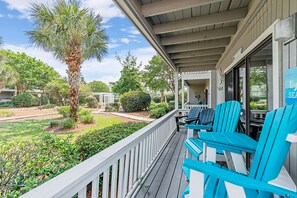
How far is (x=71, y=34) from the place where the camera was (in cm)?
896

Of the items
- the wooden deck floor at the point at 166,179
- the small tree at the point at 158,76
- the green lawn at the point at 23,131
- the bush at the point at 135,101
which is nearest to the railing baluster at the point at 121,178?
the wooden deck floor at the point at 166,179

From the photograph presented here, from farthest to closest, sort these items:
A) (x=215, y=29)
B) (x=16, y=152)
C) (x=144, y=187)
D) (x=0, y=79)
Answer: (x=0, y=79) → (x=215, y=29) → (x=16, y=152) → (x=144, y=187)

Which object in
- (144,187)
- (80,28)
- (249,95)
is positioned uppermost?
(80,28)

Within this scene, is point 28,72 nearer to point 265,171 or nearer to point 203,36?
point 203,36

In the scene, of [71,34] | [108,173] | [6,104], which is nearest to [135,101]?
[71,34]

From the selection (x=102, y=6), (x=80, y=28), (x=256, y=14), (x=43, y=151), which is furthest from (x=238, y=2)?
(x=102, y=6)

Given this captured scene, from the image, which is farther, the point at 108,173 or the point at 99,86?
the point at 99,86

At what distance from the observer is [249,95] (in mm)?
2736

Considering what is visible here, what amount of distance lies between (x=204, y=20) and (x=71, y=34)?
25.7 ft

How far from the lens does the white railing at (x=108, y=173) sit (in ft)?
2.87

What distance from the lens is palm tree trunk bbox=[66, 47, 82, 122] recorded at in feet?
32.3

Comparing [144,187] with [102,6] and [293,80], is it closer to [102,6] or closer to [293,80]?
[293,80]

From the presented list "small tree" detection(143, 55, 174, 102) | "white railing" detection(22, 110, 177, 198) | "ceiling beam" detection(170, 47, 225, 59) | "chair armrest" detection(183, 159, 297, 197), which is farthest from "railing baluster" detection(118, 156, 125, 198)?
"small tree" detection(143, 55, 174, 102)

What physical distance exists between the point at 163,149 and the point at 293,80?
2.89 m
